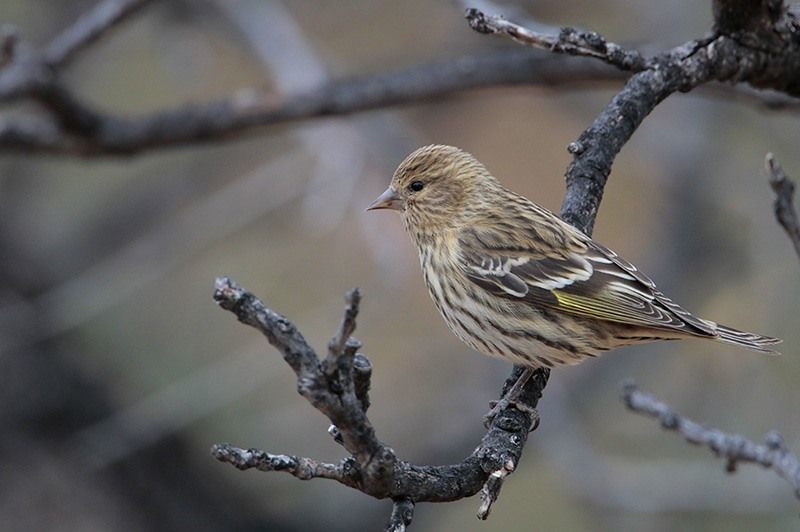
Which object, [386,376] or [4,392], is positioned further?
[386,376]

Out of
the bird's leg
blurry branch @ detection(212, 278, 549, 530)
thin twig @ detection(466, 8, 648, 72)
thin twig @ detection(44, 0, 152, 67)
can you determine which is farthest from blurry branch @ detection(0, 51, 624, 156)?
blurry branch @ detection(212, 278, 549, 530)

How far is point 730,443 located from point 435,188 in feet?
6.09

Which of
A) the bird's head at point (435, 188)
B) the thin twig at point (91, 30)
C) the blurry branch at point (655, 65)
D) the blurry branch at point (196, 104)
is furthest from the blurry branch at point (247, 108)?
the blurry branch at point (655, 65)

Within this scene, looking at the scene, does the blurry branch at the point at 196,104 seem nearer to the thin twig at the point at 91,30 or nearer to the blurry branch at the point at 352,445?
the thin twig at the point at 91,30

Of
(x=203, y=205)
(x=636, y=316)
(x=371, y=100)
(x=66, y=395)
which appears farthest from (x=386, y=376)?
(x=636, y=316)

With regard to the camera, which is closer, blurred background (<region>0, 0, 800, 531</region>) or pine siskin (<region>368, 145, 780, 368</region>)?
pine siskin (<region>368, 145, 780, 368</region>)

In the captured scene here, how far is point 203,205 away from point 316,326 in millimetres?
1491

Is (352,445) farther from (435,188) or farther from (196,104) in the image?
(196,104)

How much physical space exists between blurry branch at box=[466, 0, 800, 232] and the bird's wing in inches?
23.4

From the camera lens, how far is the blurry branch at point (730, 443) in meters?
3.43

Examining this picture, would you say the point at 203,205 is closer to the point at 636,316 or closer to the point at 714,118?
the point at 714,118

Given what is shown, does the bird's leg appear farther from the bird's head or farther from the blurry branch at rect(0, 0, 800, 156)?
the blurry branch at rect(0, 0, 800, 156)

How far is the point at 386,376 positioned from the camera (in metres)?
8.91

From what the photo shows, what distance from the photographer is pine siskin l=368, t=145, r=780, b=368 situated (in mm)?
4133
